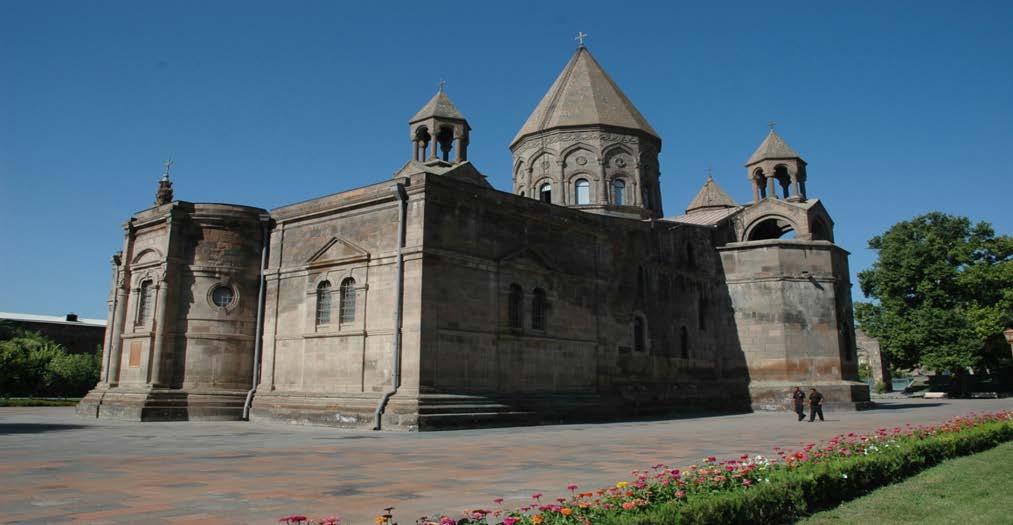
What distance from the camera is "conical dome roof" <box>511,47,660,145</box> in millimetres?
33062

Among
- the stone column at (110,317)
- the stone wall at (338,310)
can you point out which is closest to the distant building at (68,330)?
the stone column at (110,317)

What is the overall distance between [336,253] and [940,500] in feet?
58.2

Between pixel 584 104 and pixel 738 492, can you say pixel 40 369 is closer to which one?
pixel 584 104

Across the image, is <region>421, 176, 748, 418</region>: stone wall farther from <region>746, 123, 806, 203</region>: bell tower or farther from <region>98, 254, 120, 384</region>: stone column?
<region>98, 254, 120, 384</region>: stone column

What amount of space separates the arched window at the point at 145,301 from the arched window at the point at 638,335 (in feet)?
56.8

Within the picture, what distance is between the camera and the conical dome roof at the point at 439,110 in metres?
26.9

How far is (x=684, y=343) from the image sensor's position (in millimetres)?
30188

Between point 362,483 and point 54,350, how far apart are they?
140 ft

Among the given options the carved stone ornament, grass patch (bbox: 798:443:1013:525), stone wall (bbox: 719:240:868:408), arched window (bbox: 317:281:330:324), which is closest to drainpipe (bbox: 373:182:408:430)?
arched window (bbox: 317:281:330:324)

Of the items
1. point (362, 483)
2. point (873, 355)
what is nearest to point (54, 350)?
point (362, 483)

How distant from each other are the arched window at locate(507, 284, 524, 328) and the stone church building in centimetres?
7

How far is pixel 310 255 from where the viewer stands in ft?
76.1

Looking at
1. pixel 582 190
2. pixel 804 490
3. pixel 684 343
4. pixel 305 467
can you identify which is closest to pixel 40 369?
pixel 582 190

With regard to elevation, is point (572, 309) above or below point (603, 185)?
below
